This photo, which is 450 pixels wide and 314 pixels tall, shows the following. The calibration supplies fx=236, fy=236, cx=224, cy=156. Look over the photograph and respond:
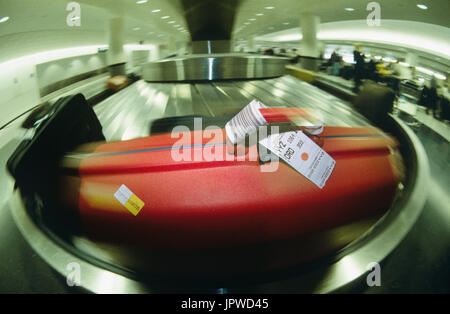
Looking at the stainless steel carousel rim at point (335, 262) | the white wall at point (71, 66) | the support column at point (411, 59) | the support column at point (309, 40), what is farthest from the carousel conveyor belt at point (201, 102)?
the support column at point (309, 40)

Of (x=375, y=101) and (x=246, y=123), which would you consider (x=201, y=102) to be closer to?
(x=375, y=101)

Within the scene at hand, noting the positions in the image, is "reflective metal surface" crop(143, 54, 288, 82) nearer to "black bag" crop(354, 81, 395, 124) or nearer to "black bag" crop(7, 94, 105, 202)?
"black bag" crop(354, 81, 395, 124)

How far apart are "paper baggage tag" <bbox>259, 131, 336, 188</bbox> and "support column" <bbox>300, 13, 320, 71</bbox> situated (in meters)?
10.8

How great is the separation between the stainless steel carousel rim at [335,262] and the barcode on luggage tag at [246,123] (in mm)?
762

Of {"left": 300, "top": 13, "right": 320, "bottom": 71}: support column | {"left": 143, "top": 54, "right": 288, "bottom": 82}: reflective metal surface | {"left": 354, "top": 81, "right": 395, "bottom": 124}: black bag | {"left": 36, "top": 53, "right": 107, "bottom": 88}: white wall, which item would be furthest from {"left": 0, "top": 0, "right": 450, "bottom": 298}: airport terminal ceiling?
{"left": 300, "top": 13, "right": 320, "bottom": 71}: support column

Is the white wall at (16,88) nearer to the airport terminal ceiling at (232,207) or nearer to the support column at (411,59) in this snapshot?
the airport terminal ceiling at (232,207)

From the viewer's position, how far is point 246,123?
42.4 inches

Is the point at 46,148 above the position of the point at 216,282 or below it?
above

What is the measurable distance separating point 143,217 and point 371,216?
3.88 feet

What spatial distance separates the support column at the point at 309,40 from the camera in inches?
420

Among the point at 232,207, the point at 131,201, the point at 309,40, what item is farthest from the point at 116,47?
the point at 232,207

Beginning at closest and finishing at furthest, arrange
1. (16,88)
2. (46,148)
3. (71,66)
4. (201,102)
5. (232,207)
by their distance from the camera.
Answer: (232,207) → (46,148) → (16,88) → (201,102) → (71,66)

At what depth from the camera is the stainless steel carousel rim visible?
3.86ft

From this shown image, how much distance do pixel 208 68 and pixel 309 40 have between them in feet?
28.4
